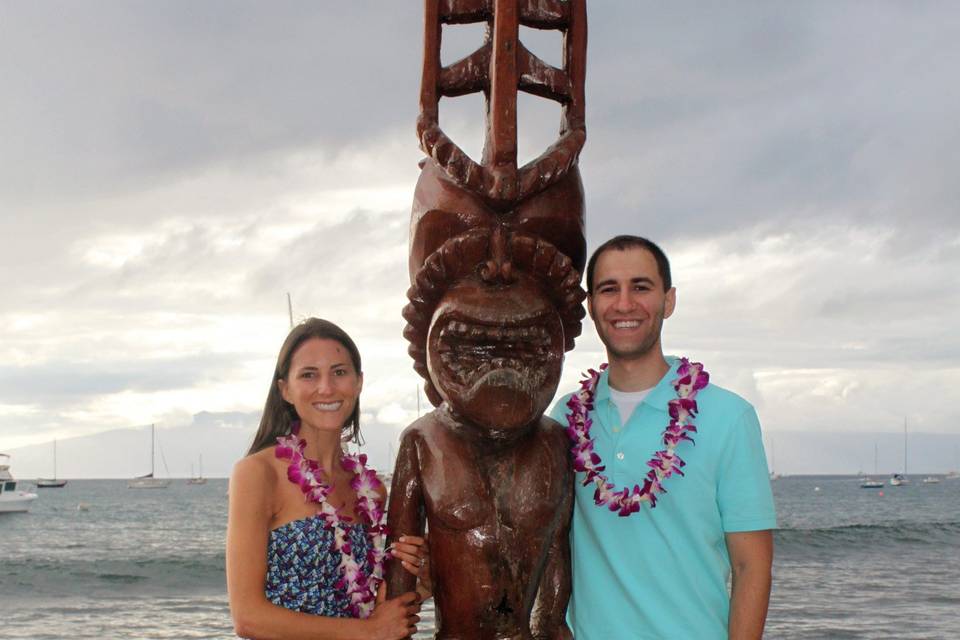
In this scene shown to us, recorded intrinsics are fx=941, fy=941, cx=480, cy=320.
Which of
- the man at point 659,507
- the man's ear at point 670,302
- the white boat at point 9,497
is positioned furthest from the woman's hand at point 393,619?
the white boat at point 9,497

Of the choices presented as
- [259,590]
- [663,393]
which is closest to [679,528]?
[663,393]

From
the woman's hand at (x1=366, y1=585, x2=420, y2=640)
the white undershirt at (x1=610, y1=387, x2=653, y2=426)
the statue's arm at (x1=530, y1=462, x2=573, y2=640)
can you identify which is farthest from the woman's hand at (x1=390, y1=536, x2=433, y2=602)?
the white undershirt at (x1=610, y1=387, x2=653, y2=426)

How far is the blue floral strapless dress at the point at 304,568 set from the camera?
4.06 metres

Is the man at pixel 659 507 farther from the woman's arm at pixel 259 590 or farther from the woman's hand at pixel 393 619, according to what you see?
the woman's arm at pixel 259 590

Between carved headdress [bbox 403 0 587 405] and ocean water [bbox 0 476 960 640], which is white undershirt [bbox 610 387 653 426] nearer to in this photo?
carved headdress [bbox 403 0 587 405]

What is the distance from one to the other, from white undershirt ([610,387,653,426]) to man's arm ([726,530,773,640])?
0.69 metres

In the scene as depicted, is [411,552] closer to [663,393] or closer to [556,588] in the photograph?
[556,588]

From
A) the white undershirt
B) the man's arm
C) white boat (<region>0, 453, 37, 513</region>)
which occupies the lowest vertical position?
white boat (<region>0, 453, 37, 513</region>)

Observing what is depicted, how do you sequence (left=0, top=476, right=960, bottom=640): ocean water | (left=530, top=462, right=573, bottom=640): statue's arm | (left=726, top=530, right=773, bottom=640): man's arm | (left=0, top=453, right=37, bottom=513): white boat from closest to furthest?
(left=726, top=530, right=773, bottom=640): man's arm < (left=530, top=462, right=573, bottom=640): statue's arm < (left=0, top=476, right=960, bottom=640): ocean water < (left=0, top=453, right=37, bottom=513): white boat

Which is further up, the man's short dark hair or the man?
the man's short dark hair

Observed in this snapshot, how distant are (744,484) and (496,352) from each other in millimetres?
1247

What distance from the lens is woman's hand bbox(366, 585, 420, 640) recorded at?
4.04 meters

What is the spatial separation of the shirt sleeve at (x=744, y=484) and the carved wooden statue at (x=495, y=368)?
2.74ft

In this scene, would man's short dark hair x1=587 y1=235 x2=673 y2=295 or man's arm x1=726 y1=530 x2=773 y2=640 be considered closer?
man's arm x1=726 y1=530 x2=773 y2=640
